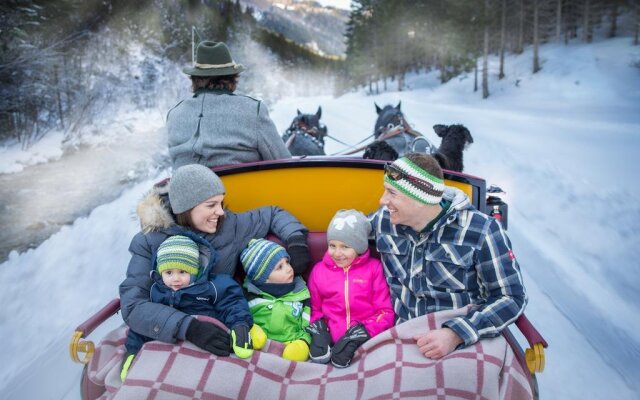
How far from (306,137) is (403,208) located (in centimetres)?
363

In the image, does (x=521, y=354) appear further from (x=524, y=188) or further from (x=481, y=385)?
(x=524, y=188)

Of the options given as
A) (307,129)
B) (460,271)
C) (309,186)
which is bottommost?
(460,271)

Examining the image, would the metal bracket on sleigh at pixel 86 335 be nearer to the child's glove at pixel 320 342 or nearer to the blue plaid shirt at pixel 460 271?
the child's glove at pixel 320 342

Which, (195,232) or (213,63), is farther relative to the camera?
(213,63)

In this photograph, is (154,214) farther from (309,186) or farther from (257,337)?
(309,186)

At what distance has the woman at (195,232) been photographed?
6.92 ft

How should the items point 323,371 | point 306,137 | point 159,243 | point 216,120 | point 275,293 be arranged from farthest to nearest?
point 306,137 < point 216,120 < point 275,293 < point 159,243 < point 323,371

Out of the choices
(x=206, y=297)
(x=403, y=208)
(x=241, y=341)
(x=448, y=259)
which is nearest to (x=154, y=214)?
(x=206, y=297)

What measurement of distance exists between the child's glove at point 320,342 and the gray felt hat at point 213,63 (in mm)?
1865

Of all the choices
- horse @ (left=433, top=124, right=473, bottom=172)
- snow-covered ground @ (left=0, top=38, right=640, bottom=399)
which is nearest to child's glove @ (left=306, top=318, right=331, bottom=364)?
snow-covered ground @ (left=0, top=38, right=640, bottom=399)

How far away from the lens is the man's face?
7.45 ft

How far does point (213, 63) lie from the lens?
3.31 m

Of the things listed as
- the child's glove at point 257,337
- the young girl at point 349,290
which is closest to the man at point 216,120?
the young girl at point 349,290

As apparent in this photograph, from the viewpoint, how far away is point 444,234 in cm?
231
